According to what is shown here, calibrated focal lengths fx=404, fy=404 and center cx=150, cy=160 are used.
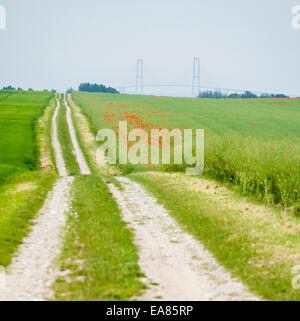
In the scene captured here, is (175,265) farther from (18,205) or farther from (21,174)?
(21,174)

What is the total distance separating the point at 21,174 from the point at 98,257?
16.9m

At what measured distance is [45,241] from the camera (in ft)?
40.1

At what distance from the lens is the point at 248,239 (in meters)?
12.5

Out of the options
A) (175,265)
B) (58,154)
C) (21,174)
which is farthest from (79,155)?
(175,265)

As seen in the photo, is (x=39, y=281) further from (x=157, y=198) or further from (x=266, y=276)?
(x=157, y=198)

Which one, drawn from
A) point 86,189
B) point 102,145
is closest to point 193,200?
point 86,189

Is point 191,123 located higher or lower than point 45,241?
higher

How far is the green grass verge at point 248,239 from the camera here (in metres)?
9.59

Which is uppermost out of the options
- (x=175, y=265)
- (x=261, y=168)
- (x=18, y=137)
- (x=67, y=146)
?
(x=18, y=137)

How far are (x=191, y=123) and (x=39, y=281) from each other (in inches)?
1976

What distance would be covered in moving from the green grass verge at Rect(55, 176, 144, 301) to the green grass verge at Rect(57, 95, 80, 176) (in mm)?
17777

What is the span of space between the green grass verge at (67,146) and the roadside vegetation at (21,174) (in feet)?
5.12

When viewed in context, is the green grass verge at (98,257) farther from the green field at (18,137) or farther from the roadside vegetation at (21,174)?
the green field at (18,137)

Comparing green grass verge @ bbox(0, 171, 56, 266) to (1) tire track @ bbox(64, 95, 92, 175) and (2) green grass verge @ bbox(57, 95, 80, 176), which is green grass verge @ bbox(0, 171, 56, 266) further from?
(2) green grass verge @ bbox(57, 95, 80, 176)
